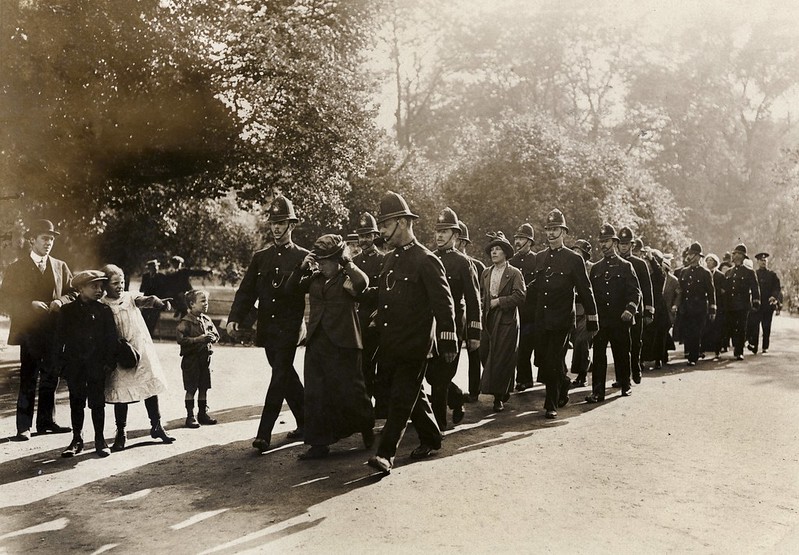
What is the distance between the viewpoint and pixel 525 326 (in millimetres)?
12031

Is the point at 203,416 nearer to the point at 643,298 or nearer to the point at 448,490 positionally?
the point at 448,490

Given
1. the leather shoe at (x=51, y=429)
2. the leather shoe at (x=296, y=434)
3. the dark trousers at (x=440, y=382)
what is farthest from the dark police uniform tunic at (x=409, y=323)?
the leather shoe at (x=51, y=429)

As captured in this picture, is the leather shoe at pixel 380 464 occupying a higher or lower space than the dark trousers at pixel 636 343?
lower

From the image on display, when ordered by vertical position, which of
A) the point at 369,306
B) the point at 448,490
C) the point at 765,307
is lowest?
the point at 448,490

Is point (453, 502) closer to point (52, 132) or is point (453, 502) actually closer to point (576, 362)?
point (576, 362)

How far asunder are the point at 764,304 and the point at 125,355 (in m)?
14.9

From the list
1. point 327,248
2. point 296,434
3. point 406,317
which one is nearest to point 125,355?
point 296,434

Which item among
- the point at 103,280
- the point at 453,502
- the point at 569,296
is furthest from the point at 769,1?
the point at 103,280

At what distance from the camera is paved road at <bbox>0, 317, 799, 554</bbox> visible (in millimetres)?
5277

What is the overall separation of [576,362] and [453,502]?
24.3 ft

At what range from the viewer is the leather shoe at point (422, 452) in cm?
751

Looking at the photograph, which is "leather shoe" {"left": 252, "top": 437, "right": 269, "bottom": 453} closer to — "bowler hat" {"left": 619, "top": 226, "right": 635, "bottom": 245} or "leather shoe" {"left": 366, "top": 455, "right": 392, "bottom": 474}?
"leather shoe" {"left": 366, "top": 455, "right": 392, "bottom": 474}

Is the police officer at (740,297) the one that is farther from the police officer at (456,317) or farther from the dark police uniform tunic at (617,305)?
the police officer at (456,317)

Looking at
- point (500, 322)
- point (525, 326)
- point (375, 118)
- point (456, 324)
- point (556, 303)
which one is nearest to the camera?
point (456, 324)
